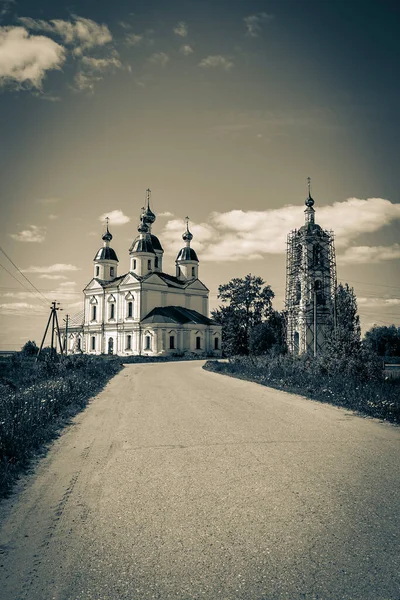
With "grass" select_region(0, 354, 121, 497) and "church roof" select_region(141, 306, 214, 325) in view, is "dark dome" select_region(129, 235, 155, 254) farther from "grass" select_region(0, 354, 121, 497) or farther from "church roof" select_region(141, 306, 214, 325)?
"grass" select_region(0, 354, 121, 497)

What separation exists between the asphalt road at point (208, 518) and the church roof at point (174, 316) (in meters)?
50.2

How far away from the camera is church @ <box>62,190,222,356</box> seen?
59.5m

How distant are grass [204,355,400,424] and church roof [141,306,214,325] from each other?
112 ft

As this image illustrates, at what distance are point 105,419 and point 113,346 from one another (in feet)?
177

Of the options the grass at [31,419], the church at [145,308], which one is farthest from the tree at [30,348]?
the grass at [31,419]

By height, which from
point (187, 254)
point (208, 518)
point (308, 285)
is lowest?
point (208, 518)

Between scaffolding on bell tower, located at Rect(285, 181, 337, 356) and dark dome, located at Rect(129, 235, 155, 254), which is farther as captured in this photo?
dark dome, located at Rect(129, 235, 155, 254)

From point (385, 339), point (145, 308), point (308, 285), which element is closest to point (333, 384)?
point (308, 285)

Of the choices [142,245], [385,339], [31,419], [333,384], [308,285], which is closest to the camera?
[31,419]

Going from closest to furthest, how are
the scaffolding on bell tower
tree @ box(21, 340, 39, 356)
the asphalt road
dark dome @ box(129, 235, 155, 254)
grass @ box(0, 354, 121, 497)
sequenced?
the asphalt road → grass @ box(0, 354, 121, 497) → the scaffolding on bell tower → tree @ box(21, 340, 39, 356) → dark dome @ box(129, 235, 155, 254)

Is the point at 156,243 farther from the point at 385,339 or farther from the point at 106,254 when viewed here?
the point at 385,339

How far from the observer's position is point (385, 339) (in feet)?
258

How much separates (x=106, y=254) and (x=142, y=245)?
8.43 m

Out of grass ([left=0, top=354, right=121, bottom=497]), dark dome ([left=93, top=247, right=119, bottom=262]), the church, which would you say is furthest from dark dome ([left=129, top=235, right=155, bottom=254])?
grass ([left=0, top=354, right=121, bottom=497])
